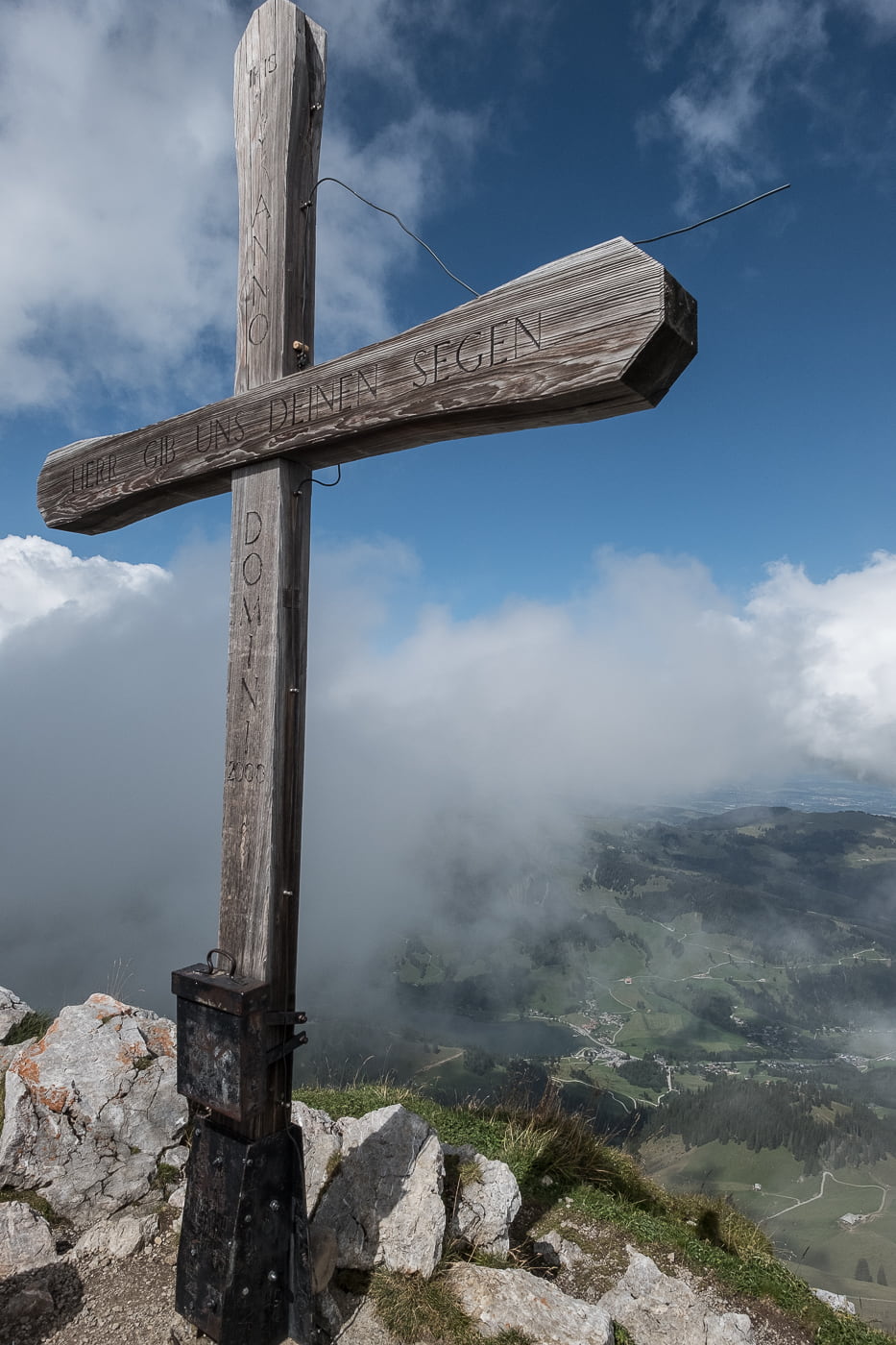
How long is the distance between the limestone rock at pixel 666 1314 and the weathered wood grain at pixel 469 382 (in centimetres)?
515

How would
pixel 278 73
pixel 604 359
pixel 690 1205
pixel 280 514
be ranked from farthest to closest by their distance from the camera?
pixel 690 1205 < pixel 278 73 < pixel 280 514 < pixel 604 359

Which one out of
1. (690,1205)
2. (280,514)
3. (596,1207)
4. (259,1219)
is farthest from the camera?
(690,1205)

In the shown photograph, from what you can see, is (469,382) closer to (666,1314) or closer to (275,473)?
(275,473)

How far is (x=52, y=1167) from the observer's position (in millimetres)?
4703

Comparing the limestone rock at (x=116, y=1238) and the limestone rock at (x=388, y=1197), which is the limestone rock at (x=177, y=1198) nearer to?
the limestone rock at (x=116, y=1238)

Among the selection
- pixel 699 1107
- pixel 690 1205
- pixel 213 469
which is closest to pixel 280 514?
pixel 213 469

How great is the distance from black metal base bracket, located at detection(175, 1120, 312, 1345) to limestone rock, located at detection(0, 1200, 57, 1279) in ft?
4.07

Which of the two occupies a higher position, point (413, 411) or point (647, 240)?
point (647, 240)

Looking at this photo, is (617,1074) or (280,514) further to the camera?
(617,1074)

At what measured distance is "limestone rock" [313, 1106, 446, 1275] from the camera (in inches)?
158

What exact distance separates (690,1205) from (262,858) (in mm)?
6431

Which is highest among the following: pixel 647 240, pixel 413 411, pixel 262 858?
pixel 647 240

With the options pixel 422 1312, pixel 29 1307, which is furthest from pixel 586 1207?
pixel 29 1307

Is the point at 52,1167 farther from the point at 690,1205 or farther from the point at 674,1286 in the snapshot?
the point at 690,1205
